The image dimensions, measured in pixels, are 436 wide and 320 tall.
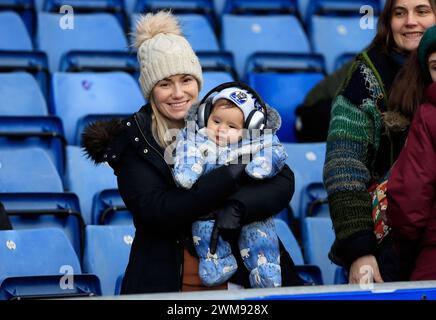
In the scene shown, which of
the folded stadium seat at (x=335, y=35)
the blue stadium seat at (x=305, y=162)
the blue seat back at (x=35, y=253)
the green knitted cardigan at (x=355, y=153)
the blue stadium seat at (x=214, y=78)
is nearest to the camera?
the green knitted cardigan at (x=355, y=153)

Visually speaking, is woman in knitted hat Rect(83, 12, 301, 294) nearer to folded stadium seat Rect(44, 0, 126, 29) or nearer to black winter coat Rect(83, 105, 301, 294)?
black winter coat Rect(83, 105, 301, 294)

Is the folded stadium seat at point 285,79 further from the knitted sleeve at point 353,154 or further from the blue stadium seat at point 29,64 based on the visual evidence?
the knitted sleeve at point 353,154

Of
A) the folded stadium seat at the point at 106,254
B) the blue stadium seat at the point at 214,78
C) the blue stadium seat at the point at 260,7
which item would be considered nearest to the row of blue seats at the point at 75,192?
the folded stadium seat at the point at 106,254

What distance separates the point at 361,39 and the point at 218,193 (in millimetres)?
3961

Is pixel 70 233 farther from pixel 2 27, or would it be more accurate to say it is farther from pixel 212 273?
pixel 2 27

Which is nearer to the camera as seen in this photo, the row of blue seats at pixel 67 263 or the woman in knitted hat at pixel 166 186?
the woman in knitted hat at pixel 166 186

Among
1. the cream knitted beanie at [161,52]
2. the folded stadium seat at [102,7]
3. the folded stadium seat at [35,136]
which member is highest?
the folded stadium seat at [102,7]

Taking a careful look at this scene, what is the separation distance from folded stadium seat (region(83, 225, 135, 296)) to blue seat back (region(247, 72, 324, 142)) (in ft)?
5.70

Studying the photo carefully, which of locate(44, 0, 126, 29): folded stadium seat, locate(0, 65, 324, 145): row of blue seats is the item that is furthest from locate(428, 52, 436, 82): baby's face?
locate(44, 0, 126, 29): folded stadium seat

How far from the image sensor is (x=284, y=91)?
247 inches

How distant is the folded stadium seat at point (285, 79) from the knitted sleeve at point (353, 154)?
6.94 ft

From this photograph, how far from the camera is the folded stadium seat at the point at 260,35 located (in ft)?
22.5

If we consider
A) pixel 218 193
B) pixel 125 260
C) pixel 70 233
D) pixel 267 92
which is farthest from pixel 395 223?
pixel 267 92

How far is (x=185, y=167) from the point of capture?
3.55 m
